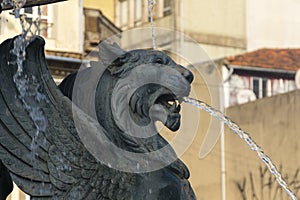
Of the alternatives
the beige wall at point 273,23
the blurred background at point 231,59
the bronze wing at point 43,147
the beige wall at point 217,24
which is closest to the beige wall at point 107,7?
the blurred background at point 231,59

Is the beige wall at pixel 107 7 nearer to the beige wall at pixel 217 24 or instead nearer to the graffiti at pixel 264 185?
the beige wall at pixel 217 24

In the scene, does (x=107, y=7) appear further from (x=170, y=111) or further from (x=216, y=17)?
(x=170, y=111)

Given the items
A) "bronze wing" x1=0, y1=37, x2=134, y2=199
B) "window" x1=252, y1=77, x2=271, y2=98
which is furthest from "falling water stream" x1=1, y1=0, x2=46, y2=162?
"window" x1=252, y1=77, x2=271, y2=98

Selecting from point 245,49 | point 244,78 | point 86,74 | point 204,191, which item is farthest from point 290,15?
point 86,74

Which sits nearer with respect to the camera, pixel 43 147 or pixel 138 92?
pixel 43 147

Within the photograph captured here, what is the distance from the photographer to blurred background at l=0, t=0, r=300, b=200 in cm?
2103

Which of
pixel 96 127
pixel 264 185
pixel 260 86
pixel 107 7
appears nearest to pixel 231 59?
pixel 260 86

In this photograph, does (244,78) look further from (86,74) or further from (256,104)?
(86,74)

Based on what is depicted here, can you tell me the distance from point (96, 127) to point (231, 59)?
20881 millimetres

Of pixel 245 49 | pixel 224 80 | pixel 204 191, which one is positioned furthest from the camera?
pixel 245 49

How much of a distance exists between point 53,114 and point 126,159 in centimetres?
41

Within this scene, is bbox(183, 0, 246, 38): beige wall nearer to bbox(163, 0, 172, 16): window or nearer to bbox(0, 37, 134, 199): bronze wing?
bbox(163, 0, 172, 16): window

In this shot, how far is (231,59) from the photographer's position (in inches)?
1056

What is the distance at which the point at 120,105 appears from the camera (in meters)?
6.11
